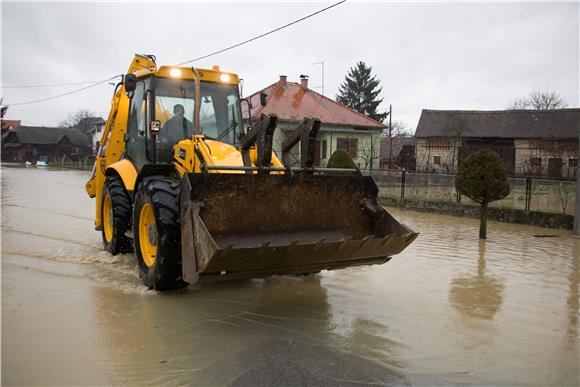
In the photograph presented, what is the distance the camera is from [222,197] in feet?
18.2

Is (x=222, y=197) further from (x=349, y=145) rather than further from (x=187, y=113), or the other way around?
(x=349, y=145)

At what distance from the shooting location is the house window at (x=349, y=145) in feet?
107

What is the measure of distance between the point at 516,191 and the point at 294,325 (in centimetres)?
1241

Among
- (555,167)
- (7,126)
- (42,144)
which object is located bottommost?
(555,167)

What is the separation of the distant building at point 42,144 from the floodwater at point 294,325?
231 feet

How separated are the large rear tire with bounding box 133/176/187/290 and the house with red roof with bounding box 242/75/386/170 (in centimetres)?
2364

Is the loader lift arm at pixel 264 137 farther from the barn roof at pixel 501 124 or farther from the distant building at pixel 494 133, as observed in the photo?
the barn roof at pixel 501 124

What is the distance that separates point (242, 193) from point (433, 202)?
13134 millimetres

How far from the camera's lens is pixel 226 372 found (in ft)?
13.4

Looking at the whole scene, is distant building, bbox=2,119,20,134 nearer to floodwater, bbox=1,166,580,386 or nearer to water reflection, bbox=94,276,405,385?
floodwater, bbox=1,166,580,386

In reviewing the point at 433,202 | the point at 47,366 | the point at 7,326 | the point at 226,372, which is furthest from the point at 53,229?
the point at 433,202

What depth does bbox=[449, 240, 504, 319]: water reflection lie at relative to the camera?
6.04 meters

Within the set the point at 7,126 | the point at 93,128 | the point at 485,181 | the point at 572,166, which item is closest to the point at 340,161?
the point at 485,181

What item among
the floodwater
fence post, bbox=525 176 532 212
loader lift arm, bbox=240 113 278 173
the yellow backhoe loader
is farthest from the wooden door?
loader lift arm, bbox=240 113 278 173
